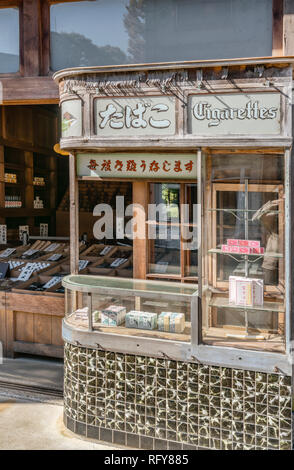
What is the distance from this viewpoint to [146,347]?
15.2ft

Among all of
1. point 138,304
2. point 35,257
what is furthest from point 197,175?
point 35,257

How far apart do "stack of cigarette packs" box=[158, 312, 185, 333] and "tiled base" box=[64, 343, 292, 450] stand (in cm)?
33

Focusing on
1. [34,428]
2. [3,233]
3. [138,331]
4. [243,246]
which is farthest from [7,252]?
[243,246]

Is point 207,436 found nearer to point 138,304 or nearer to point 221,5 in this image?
point 138,304

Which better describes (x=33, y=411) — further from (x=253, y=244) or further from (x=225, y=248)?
(x=253, y=244)

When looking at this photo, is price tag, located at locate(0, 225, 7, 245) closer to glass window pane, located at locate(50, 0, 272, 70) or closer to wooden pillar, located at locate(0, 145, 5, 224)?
wooden pillar, located at locate(0, 145, 5, 224)

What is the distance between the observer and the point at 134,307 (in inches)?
193

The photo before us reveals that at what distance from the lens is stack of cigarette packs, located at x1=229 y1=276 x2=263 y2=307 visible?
4.77 metres

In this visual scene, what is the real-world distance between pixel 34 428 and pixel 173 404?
1614 millimetres

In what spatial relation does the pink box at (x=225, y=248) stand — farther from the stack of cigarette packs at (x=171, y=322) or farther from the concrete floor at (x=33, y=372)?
the concrete floor at (x=33, y=372)

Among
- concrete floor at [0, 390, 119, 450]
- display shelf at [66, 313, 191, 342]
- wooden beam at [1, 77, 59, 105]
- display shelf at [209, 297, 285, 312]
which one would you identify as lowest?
concrete floor at [0, 390, 119, 450]

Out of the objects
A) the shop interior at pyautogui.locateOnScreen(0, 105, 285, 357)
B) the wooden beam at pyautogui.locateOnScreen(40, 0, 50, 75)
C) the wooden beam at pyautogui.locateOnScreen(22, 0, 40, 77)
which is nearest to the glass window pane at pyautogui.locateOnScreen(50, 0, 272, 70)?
the wooden beam at pyautogui.locateOnScreen(40, 0, 50, 75)

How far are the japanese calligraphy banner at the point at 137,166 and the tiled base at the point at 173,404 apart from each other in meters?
1.88

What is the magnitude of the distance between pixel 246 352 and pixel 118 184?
721 cm
